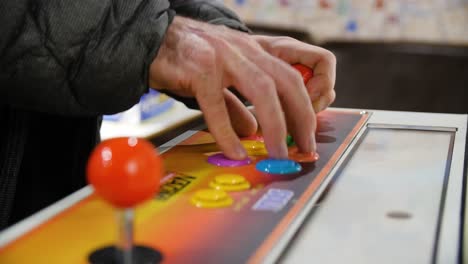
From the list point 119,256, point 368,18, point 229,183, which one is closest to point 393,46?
point 368,18

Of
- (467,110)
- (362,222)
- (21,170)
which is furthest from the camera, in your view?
(467,110)

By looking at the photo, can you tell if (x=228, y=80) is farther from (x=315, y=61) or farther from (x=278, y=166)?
(x=315, y=61)

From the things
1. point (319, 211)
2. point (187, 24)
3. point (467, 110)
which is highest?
point (187, 24)

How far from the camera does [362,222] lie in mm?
490

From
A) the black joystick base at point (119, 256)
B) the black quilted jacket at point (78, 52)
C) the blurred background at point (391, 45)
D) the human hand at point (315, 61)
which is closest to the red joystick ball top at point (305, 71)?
the human hand at point (315, 61)

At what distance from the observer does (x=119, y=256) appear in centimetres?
41

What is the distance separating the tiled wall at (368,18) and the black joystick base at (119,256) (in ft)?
7.12

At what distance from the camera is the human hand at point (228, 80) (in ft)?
1.98

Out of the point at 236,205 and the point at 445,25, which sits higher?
the point at 236,205

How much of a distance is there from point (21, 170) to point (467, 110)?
1.87 m

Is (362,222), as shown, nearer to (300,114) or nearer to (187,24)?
(300,114)

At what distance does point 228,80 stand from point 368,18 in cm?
195

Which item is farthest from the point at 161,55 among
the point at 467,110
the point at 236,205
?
the point at 467,110

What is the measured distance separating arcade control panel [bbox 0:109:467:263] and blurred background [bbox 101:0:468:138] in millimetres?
1665
